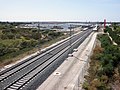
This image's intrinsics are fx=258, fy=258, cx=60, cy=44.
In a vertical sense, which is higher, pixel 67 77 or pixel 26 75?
pixel 26 75

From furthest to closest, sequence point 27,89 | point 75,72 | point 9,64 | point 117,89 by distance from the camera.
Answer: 1. point 9,64
2. point 75,72
3. point 117,89
4. point 27,89

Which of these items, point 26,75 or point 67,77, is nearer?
point 67,77

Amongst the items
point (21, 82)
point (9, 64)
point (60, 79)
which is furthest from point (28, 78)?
point (9, 64)

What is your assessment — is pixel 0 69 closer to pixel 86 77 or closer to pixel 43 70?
pixel 43 70

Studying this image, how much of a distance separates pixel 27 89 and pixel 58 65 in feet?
56.7

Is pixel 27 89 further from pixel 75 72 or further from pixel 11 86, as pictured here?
pixel 75 72

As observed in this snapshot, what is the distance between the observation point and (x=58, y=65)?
47219 millimetres

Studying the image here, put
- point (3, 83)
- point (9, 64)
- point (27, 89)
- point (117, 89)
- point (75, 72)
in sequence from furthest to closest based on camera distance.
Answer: point (9, 64) < point (75, 72) < point (117, 89) < point (3, 83) < point (27, 89)

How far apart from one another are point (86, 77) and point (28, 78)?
8.23 metres

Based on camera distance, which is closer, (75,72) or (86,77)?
(86,77)

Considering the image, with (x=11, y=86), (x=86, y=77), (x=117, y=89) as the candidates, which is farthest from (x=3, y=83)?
(x=117, y=89)

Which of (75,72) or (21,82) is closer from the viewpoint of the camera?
(21,82)

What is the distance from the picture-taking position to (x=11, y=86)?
31625 mm

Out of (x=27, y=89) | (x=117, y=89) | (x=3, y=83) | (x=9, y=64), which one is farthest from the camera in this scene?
(x=9, y=64)
